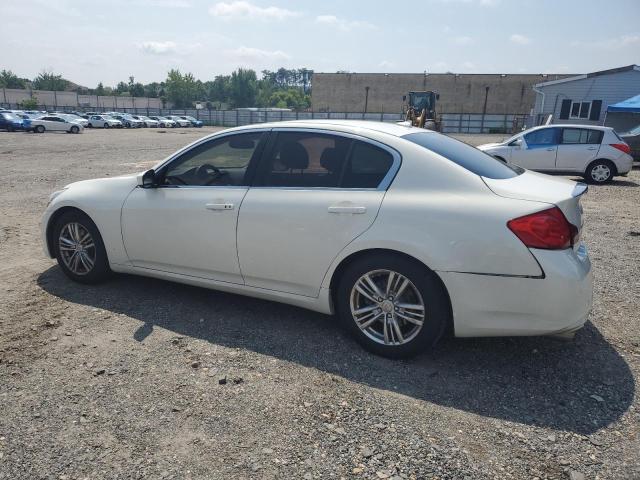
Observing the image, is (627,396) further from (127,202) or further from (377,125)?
(127,202)

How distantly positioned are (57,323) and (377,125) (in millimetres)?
3101

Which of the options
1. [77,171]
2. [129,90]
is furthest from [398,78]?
[129,90]

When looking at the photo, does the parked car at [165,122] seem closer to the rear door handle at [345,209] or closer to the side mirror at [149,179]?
the side mirror at [149,179]

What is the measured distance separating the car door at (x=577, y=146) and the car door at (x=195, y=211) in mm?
11295

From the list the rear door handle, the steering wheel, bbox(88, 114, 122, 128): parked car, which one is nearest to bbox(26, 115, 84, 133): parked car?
bbox(88, 114, 122, 128): parked car

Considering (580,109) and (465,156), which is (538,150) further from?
(580,109)

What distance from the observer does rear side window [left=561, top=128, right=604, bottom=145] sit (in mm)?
12656

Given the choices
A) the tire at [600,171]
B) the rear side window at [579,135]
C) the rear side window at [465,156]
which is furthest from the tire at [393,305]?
the tire at [600,171]

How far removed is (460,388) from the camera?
3121mm

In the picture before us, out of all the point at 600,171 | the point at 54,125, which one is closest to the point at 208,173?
the point at 600,171

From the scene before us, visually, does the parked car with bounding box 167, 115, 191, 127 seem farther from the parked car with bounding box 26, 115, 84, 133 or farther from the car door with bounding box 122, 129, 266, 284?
the car door with bounding box 122, 129, 266, 284

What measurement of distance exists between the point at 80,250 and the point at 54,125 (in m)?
39.2

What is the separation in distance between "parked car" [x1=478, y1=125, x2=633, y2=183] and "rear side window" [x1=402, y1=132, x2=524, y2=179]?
920cm

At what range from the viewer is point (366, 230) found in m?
3.31
